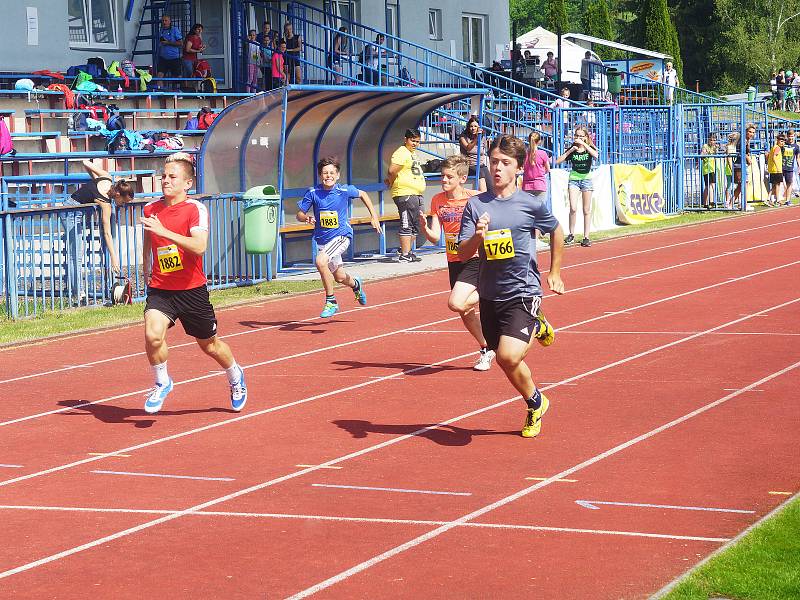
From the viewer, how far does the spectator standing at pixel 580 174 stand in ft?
77.6

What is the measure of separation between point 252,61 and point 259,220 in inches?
476

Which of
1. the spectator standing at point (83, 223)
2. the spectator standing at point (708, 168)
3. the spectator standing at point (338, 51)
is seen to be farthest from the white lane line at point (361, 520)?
the spectator standing at point (708, 168)

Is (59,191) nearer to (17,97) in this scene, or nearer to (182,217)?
(17,97)

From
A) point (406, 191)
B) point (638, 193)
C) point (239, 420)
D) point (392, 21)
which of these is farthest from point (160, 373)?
point (392, 21)

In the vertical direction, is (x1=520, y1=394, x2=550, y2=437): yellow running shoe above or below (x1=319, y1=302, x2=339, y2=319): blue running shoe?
below

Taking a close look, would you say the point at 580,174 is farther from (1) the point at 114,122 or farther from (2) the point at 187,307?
(2) the point at 187,307

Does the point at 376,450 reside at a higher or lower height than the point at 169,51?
lower

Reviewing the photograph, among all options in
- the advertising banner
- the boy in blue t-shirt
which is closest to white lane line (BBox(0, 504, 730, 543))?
the boy in blue t-shirt

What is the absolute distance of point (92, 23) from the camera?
1184 inches

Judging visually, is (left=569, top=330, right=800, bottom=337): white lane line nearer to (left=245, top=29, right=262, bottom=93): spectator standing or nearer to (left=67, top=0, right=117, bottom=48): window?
(left=245, top=29, right=262, bottom=93): spectator standing

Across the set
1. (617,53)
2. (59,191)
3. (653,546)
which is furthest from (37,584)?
(617,53)

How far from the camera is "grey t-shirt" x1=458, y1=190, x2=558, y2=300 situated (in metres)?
8.87

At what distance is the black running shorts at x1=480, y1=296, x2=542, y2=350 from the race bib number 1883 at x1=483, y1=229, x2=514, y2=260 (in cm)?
30

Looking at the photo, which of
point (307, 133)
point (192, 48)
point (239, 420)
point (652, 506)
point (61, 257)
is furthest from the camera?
point (192, 48)
